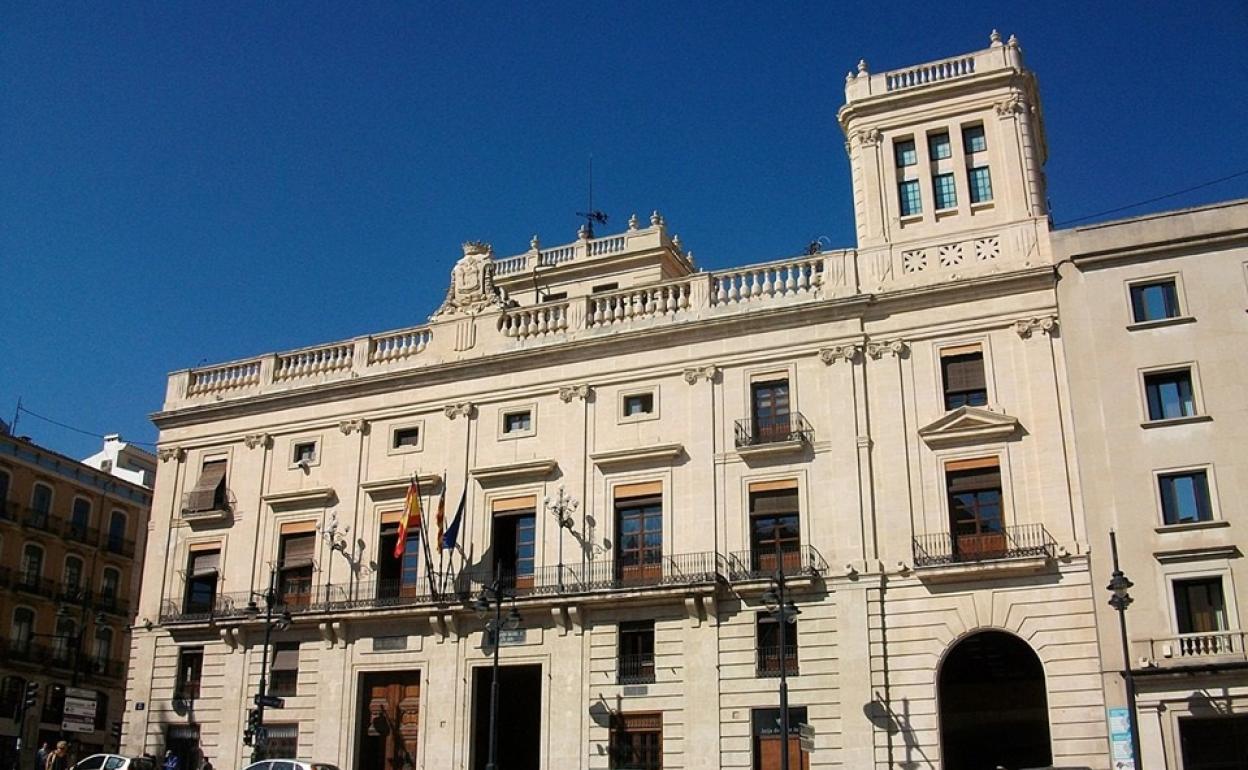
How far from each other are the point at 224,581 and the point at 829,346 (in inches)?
786

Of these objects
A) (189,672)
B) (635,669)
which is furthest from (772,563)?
(189,672)

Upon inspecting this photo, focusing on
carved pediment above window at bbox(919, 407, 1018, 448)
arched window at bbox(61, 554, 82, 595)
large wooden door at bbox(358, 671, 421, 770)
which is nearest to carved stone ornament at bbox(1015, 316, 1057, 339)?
carved pediment above window at bbox(919, 407, 1018, 448)

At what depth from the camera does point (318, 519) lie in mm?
37750

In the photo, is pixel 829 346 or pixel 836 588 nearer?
pixel 836 588

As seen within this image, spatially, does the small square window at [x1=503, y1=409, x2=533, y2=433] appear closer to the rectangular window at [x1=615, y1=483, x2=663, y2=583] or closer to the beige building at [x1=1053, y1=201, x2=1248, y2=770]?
the rectangular window at [x1=615, y1=483, x2=663, y2=583]

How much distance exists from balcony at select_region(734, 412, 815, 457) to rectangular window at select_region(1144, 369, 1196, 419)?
807 centimetres

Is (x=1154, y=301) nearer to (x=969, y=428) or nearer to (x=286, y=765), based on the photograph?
(x=969, y=428)

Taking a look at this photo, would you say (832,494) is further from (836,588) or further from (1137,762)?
(1137,762)

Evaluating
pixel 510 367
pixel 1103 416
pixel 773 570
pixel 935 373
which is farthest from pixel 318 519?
pixel 1103 416

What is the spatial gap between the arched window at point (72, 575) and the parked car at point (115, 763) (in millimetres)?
27115

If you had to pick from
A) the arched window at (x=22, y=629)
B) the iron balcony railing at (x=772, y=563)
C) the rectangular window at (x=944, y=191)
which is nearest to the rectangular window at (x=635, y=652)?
the iron balcony railing at (x=772, y=563)

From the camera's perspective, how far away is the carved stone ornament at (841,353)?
32281mm

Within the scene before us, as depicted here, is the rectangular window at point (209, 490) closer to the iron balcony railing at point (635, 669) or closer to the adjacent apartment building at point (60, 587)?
the adjacent apartment building at point (60, 587)

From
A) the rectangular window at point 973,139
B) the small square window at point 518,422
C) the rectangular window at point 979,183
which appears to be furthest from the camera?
the small square window at point 518,422
